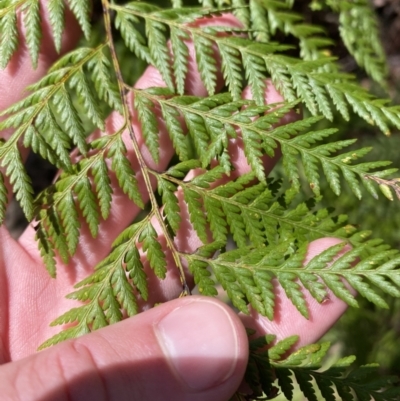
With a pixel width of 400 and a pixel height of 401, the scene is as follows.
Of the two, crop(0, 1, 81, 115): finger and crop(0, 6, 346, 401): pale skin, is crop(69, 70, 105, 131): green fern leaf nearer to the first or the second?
crop(0, 1, 81, 115): finger

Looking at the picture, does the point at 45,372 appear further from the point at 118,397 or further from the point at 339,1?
the point at 339,1

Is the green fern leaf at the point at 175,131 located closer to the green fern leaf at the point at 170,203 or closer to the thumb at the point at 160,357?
the green fern leaf at the point at 170,203

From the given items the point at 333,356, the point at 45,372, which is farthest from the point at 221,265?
the point at 333,356

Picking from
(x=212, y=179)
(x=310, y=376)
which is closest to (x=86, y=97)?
(x=212, y=179)

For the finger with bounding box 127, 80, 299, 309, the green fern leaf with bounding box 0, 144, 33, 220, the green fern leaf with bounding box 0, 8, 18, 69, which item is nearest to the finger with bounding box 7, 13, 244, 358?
the finger with bounding box 127, 80, 299, 309

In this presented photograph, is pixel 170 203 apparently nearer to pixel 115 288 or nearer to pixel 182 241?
pixel 182 241

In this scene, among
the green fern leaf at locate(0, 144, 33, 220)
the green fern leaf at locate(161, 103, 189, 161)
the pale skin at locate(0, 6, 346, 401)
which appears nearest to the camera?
the pale skin at locate(0, 6, 346, 401)
